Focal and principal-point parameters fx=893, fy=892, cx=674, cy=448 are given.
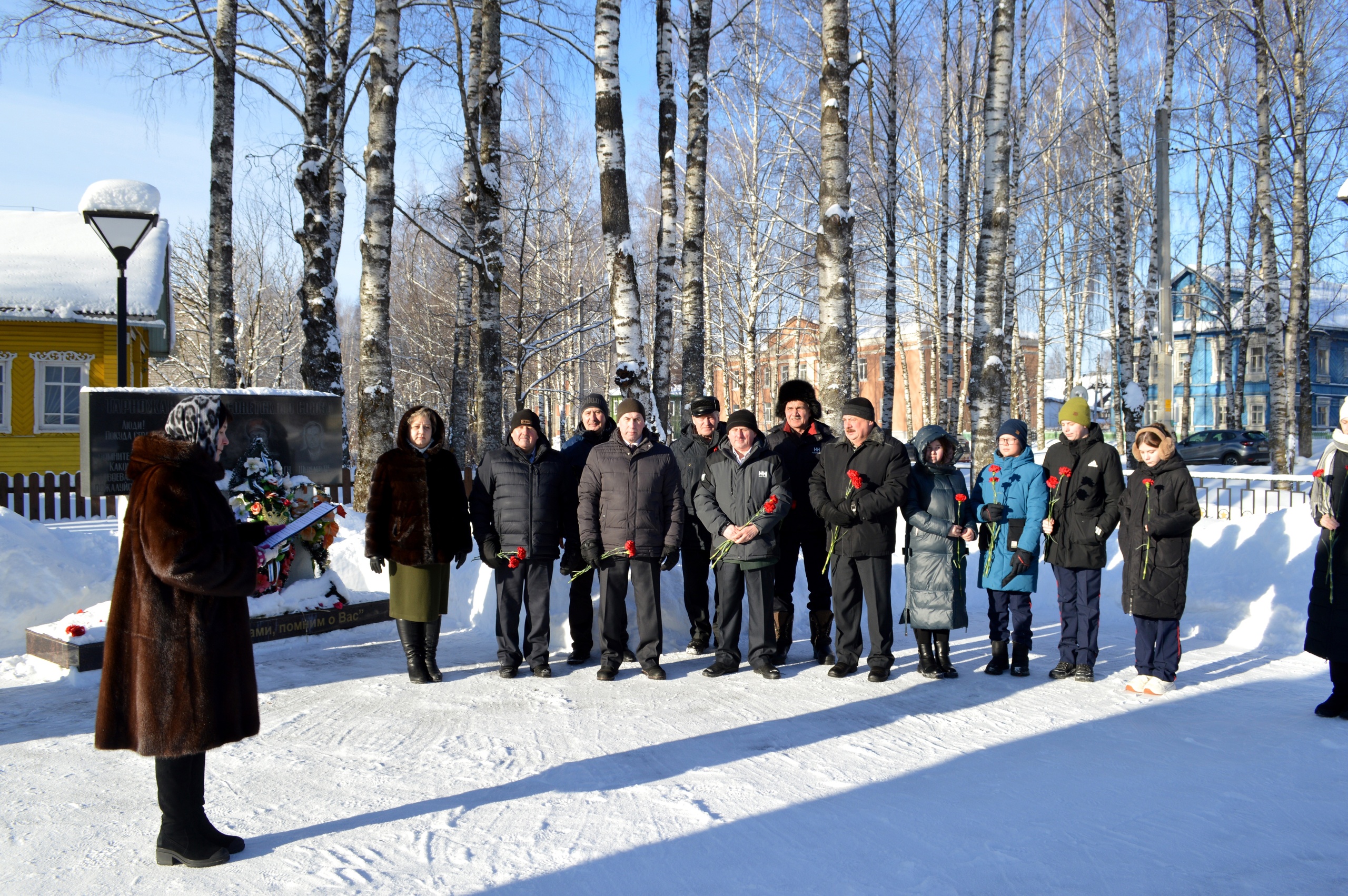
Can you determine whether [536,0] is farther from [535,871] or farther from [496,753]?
[535,871]

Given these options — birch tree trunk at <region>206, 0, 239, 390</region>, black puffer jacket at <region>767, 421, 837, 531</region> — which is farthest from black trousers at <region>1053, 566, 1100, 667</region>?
birch tree trunk at <region>206, 0, 239, 390</region>

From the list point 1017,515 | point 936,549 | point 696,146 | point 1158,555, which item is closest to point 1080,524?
point 1017,515

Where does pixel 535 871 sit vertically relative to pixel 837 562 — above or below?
below

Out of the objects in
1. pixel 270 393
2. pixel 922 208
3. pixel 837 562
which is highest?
pixel 922 208

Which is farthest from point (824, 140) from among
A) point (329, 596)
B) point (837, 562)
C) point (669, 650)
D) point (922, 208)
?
point (922, 208)

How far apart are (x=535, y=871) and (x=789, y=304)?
27967mm

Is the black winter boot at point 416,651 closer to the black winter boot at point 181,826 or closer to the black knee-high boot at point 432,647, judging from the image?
the black knee-high boot at point 432,647

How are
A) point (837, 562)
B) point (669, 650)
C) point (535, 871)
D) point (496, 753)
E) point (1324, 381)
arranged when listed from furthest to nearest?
1. point (1324, 381)
2. point (669, 650)
3. point (837, 562)
4. point (496, 753)
5. point (535, 871)

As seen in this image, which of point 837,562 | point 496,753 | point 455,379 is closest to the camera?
point 496,753

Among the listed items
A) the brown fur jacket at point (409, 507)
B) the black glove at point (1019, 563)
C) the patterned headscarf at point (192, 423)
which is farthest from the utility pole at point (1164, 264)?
the patterned headscarf at point (192, 423)

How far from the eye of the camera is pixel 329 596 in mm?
7418

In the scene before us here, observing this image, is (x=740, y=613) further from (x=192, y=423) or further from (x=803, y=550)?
(x=192, y=423)

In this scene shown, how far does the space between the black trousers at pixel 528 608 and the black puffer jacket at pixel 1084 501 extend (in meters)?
3.58

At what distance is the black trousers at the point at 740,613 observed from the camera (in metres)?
6.27
